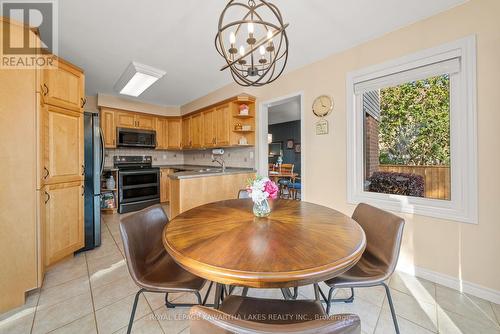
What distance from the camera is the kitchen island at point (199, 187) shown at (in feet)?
8.97

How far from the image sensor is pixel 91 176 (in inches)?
98.1

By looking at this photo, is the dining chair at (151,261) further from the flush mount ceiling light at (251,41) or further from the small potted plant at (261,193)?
the flush mount ceiling light at (251,41)

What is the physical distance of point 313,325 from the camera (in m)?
0.46

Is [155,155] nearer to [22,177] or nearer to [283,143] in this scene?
[22,177]

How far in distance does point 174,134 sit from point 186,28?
3400 millimetres

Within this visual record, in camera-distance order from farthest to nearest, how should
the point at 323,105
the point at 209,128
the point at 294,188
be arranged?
1. the point at 294,188
2. the point at 209,128
3. the point at 323,105

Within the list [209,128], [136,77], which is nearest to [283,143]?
[209,128]

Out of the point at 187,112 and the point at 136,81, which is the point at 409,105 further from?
the point at 187,112

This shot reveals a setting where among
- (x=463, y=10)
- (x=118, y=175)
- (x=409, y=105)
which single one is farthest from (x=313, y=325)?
(x=118, y=175)

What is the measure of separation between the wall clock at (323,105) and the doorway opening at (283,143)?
1.00 feet

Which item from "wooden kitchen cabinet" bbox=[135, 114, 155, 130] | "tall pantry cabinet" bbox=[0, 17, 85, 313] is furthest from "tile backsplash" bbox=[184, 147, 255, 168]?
"tall pantry cabinet" bbox=[0, 17, 85, 313]

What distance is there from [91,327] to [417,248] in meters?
2.81

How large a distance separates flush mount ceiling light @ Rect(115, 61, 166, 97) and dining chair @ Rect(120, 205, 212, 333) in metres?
2.33

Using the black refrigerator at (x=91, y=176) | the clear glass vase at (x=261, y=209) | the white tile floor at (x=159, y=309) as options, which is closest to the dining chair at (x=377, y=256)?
the white tile floor at (x=159, y=309)
